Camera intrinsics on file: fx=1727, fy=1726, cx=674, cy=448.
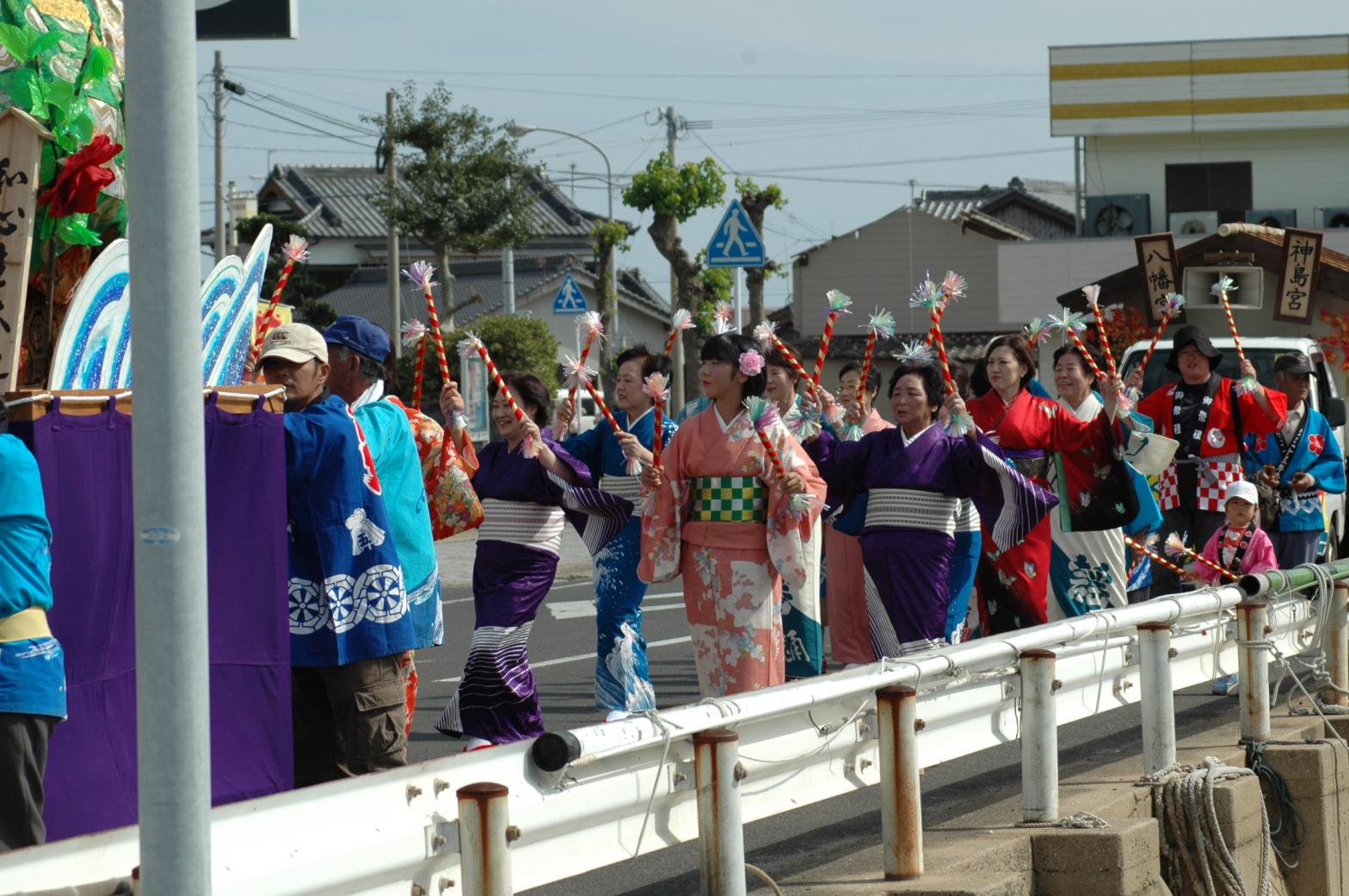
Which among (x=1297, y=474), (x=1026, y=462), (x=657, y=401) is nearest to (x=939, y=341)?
(x=1026, y=462)

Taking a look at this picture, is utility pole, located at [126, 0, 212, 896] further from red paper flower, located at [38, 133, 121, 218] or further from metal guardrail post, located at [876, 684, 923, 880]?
metal guardrail post, located at [876, 684, 923, 880]

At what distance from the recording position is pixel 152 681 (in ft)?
7.84

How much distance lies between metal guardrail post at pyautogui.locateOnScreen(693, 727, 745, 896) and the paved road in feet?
Result: 9.77

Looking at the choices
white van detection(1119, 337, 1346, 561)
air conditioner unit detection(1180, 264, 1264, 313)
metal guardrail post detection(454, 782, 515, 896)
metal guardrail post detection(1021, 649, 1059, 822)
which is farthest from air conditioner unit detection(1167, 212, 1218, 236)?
metal guardrail post detection(454, 782, 515, 896)

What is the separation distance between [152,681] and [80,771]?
6.16 feet

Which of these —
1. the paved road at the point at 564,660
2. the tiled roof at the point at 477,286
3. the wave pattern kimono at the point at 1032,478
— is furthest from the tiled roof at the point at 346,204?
the wave pattern kimono at the point at 1032,478

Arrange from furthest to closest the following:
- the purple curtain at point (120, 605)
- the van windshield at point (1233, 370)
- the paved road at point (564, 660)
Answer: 1. the van windshield at point (1233, 370)
2. the paved road at point (564, 660)
3. the purple curtain at point (120, 605)

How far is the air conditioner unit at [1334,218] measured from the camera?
26359 millimetres

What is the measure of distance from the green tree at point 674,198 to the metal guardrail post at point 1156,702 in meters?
14.3

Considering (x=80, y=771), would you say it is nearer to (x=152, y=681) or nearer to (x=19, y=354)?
(x=19, y=354)

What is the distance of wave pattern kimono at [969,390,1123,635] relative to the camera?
7.96 metres

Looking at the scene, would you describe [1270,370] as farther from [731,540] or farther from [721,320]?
[731,540]

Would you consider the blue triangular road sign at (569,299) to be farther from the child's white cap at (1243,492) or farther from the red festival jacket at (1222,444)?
the child's white cap at (1243,492)

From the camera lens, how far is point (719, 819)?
12.5 ft
